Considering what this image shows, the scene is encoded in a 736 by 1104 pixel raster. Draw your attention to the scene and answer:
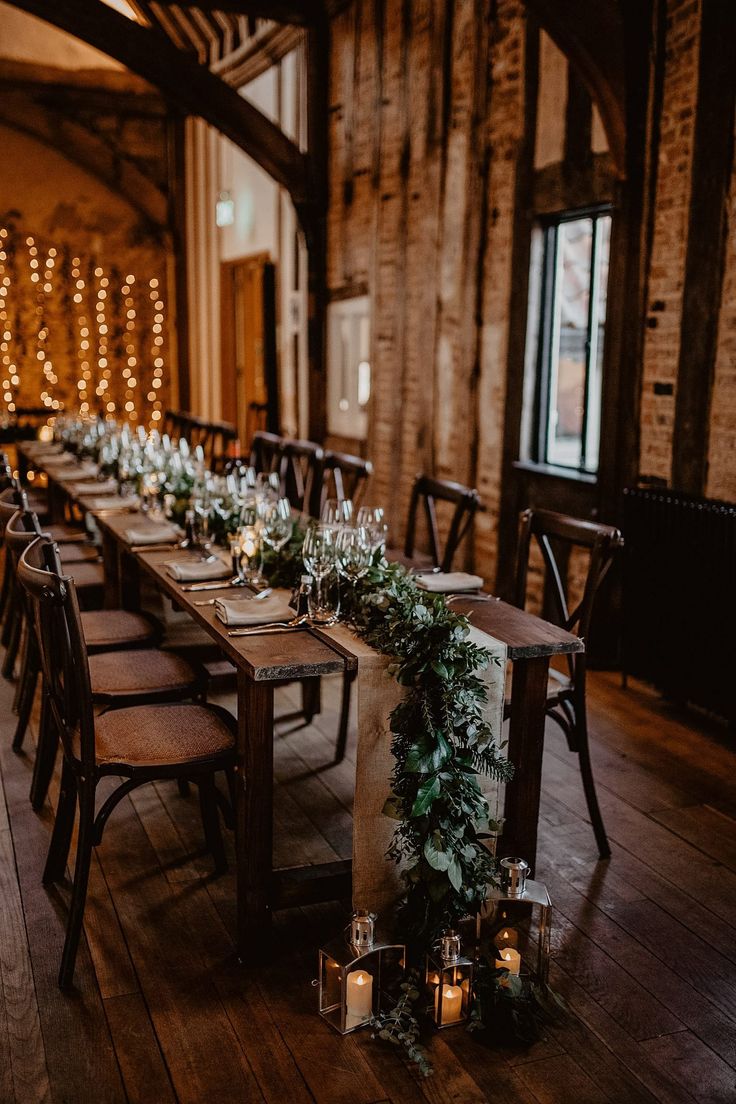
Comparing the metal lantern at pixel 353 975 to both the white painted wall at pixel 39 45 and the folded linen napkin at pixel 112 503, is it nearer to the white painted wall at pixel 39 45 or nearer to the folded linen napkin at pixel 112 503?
the folded linen napkin at pixel 112 503

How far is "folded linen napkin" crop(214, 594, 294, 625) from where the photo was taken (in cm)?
292

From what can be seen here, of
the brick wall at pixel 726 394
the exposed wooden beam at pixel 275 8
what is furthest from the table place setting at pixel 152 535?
Answer: the exposed wooden beam at pixel 275 8

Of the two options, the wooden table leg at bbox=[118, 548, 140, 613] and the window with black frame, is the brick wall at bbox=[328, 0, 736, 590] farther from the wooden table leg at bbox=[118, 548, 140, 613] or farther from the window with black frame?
the wooden table leg at bbox=[118, 548, 140, 613]

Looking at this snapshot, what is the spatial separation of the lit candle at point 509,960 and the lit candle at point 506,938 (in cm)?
2

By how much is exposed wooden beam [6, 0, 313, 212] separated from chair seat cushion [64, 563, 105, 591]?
442cm

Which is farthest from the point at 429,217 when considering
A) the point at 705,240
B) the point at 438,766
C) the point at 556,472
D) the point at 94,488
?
the point at 438,766

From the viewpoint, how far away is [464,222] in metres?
6.66

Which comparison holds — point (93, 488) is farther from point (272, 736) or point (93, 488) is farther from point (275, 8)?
point (275, 8)

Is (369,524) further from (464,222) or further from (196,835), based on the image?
(464,222)

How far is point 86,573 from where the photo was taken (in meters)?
4.87

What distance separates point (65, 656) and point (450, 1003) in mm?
1260

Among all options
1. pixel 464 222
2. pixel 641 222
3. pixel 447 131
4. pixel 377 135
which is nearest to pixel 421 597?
pixel 641 222

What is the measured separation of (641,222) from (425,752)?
340 cm

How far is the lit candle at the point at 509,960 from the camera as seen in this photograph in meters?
2.60
